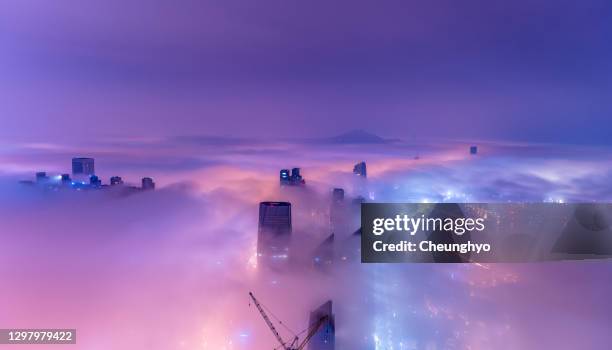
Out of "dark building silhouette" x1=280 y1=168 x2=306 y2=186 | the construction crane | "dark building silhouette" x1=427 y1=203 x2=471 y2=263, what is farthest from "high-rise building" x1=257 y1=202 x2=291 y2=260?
"dark building silhouette" x1=427 y1=203 x2=471 y2=263

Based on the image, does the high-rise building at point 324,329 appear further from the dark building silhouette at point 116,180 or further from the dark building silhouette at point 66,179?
the dark building silhouette at point 66,179

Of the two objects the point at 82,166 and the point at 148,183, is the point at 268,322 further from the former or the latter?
the point at 82,166

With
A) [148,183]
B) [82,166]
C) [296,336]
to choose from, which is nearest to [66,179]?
[82,166]

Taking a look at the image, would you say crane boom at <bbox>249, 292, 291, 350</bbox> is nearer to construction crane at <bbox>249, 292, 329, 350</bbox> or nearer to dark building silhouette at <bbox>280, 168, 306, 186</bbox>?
construction crane at <bbox>249, 292, 329, 350</bbox>

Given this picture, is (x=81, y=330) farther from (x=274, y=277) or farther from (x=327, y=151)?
(x=327, y=151)

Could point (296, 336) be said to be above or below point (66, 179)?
below

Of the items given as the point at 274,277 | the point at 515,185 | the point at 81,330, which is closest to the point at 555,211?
the point at 515,185
